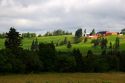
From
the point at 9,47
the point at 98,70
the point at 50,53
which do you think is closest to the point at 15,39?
the point at 9,47

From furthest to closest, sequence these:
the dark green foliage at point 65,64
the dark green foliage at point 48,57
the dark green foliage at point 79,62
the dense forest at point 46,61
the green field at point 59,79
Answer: the dark green foliage at point 79,62
the dark green foliage at point 65,64
the dark green foliage at point 48,57
the dense forest at point 46,61
the green field at point 59,79

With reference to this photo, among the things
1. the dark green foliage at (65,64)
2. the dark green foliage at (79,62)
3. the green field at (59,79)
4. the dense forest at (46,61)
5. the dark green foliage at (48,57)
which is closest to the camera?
the green field at (59,79)

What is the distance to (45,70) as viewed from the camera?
476ft

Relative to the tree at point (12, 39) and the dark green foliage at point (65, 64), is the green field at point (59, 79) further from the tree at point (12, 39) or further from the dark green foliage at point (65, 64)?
the tree at point (12, 39)

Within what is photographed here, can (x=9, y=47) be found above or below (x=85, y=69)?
above

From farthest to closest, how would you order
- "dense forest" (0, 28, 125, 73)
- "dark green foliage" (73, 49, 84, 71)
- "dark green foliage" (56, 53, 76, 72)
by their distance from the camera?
"dark green foliage" (73, 49, 84, 71) < "dark green foliage" (56, 53, 76, 72) < "dense forest" (0, 28, 125, 73)

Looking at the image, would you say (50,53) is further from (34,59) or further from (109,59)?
(109,59)

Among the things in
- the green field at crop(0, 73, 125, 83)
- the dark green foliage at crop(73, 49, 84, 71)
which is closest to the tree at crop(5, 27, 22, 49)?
the dark green foliage at crop(73, 49, 84, 71)

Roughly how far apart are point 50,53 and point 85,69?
1585cm

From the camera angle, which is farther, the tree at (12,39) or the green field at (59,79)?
the tree at (12,39)

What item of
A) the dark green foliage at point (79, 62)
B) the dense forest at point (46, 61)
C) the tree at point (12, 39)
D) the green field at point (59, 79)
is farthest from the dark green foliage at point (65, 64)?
the green field at point (59, 79)

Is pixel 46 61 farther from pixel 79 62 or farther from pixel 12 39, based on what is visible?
pixel 12 39

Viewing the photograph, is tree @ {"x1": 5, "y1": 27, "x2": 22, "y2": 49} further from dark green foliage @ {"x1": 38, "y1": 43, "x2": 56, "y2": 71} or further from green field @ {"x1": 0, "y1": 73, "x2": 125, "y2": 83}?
green field @ {"x1": 0, "y1": 73, "x2": 125, "y2": 83}

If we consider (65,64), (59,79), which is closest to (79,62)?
(65,64)
